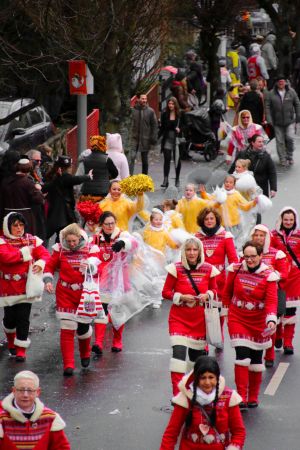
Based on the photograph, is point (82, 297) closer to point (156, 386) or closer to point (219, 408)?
point (156, 386)

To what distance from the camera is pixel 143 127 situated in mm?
24125

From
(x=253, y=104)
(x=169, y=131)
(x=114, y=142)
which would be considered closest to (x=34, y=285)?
(x=114, y=142)

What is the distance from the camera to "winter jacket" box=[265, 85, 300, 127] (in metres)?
26.8

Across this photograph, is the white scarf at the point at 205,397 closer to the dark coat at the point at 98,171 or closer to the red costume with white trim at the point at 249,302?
the red costume with white trim at the point at 249,302

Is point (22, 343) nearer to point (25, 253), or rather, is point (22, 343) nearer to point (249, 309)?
point (25, 253)

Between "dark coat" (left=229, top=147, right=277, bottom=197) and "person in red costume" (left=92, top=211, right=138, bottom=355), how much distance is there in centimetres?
548

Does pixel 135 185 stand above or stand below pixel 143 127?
above

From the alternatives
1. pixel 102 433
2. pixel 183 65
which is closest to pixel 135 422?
pixel 102 433

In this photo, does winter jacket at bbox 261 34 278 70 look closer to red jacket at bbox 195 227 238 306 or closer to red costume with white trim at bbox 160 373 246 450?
red jacket at bbox 195 227 238 306

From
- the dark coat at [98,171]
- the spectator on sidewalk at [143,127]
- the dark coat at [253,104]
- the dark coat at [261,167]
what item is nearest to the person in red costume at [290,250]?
the dark coat at [98,171]

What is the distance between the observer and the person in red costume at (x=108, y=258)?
13828mm

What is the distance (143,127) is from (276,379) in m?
11.7

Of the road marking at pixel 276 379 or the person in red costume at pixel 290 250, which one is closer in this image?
the road marking at pixel 276 379

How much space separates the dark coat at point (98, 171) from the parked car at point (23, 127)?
12.2 feet
